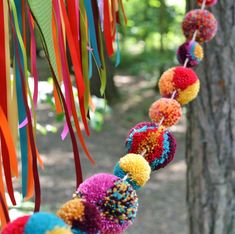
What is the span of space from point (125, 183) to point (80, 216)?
86mm

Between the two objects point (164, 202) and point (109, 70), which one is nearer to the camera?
point (164, 202)

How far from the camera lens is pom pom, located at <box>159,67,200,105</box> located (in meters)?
0.81

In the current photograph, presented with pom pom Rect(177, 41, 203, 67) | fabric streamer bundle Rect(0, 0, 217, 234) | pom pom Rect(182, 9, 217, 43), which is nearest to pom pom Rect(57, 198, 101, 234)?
fabric streamer bundle Rect(0, 0, 217, 234)

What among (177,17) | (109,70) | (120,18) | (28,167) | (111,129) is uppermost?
(120,18)

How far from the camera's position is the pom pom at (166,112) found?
0.74 metres

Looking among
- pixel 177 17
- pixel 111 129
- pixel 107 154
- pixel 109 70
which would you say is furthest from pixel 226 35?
pixel 177 17

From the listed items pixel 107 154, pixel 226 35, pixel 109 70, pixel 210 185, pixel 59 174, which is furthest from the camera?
pixel 109 70

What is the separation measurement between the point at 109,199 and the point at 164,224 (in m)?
2.78

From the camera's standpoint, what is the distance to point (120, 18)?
100 centimetres

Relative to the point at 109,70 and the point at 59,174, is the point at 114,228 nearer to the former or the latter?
the point at 59,174

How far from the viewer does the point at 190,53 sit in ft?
2.98

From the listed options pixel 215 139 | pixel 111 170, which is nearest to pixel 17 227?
pixel 215 139

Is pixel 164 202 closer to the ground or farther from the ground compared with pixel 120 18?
closer to the ground

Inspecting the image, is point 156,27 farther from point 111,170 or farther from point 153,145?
point 153,145
